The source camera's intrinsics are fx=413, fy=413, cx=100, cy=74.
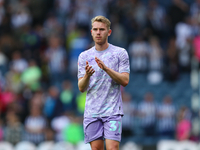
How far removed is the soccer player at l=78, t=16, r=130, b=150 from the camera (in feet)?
19.5

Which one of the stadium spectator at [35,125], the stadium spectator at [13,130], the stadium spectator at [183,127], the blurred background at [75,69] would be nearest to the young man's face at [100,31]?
the blurred background at [75,69]

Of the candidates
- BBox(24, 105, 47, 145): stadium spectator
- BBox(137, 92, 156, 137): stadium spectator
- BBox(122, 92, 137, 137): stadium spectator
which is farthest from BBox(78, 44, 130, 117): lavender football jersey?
BBox(137, 92, 156, 137): stadium spectator

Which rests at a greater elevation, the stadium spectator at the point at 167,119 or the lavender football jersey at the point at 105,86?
the lavender football jersey at the point at 105,86

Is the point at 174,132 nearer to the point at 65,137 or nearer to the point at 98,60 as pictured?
the point at 65,137

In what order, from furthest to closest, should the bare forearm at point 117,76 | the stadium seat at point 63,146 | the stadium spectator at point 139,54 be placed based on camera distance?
the stadium spectator at point 139,54 < the stadium seat at point 63,146 < the bare forearm at point 117,76

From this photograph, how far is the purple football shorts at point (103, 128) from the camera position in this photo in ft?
19.5

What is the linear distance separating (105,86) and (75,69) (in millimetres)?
10314

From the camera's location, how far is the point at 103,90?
19.8ft

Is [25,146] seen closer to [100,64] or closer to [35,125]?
[35,125]

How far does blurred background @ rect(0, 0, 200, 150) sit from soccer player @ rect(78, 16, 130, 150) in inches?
222

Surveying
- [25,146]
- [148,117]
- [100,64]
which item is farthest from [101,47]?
[148,117]

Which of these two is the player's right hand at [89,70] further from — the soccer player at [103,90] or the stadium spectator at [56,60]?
the stadium spectator at [56,60]

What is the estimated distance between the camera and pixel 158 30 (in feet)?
56.6

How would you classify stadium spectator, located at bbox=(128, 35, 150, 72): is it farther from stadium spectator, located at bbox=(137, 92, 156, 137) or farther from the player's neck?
the player's neck
